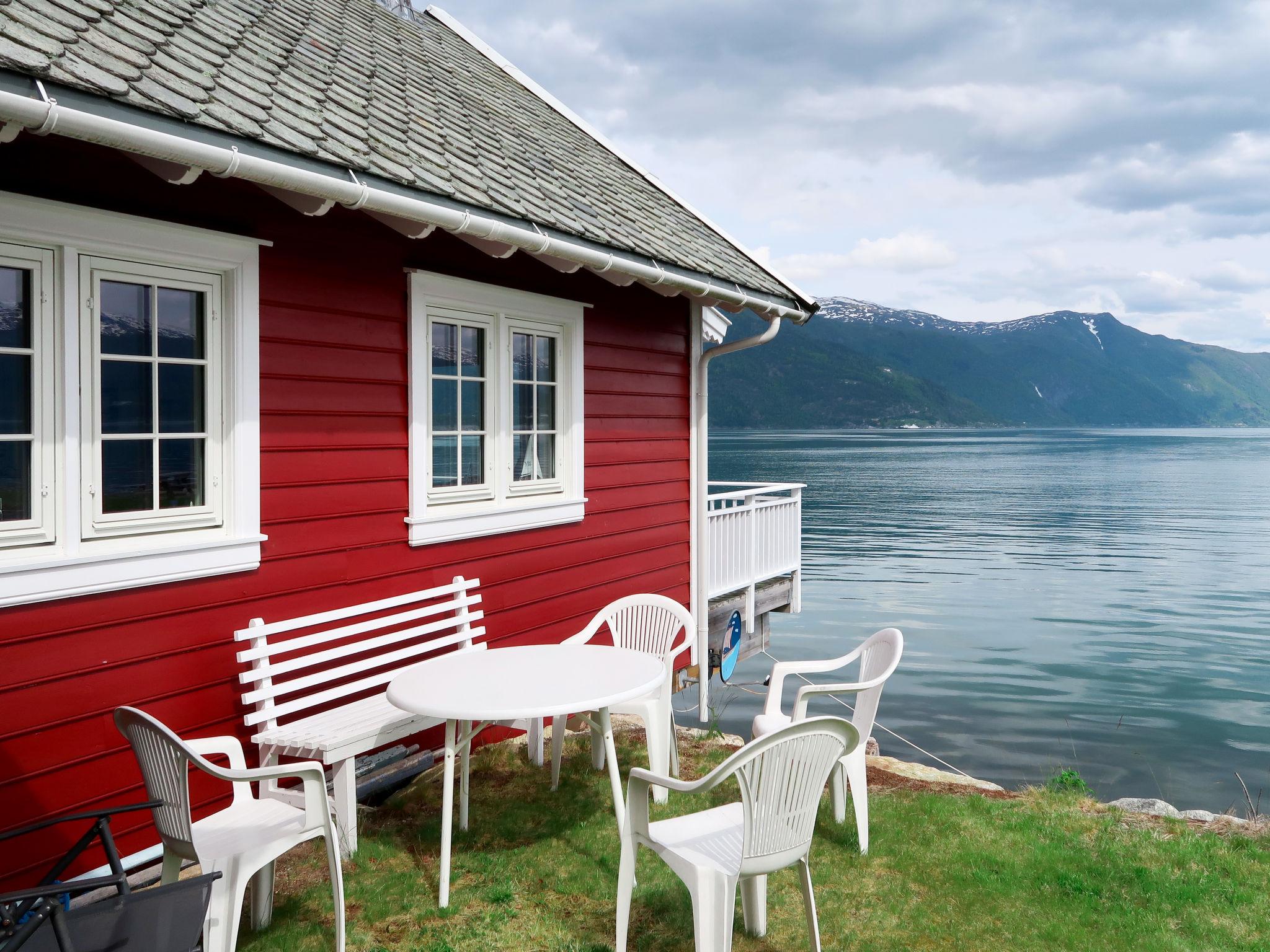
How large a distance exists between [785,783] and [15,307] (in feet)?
10.4

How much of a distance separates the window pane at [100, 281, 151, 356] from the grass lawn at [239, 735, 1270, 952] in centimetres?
226

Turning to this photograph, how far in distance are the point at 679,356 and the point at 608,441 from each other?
125cm

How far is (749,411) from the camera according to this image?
5999 inches

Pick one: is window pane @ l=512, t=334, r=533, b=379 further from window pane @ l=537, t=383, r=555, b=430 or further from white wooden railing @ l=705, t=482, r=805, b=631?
white wooden railing @ l=705, t=482, r=805, b=631

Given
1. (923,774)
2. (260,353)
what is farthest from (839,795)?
(260,353)

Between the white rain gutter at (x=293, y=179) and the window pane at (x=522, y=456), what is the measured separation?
4.20ft

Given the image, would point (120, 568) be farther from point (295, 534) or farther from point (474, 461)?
point (474, 461)

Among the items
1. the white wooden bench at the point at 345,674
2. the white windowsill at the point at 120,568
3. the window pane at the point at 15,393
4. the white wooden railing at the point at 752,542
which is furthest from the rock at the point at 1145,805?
the window pane at the point at 15,393

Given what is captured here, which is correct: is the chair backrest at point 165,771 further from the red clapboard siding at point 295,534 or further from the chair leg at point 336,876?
the red clapboard siding at point 295,534

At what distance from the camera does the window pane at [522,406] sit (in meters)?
6.08

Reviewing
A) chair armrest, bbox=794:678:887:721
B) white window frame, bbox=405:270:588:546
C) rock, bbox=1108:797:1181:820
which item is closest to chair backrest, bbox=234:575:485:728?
white window frame, bbox=405:270:588:546

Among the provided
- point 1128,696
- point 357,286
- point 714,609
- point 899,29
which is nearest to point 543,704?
point 357,286

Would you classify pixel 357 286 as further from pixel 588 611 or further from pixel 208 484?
pixel 588 611

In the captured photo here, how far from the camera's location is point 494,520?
19.1 feet
